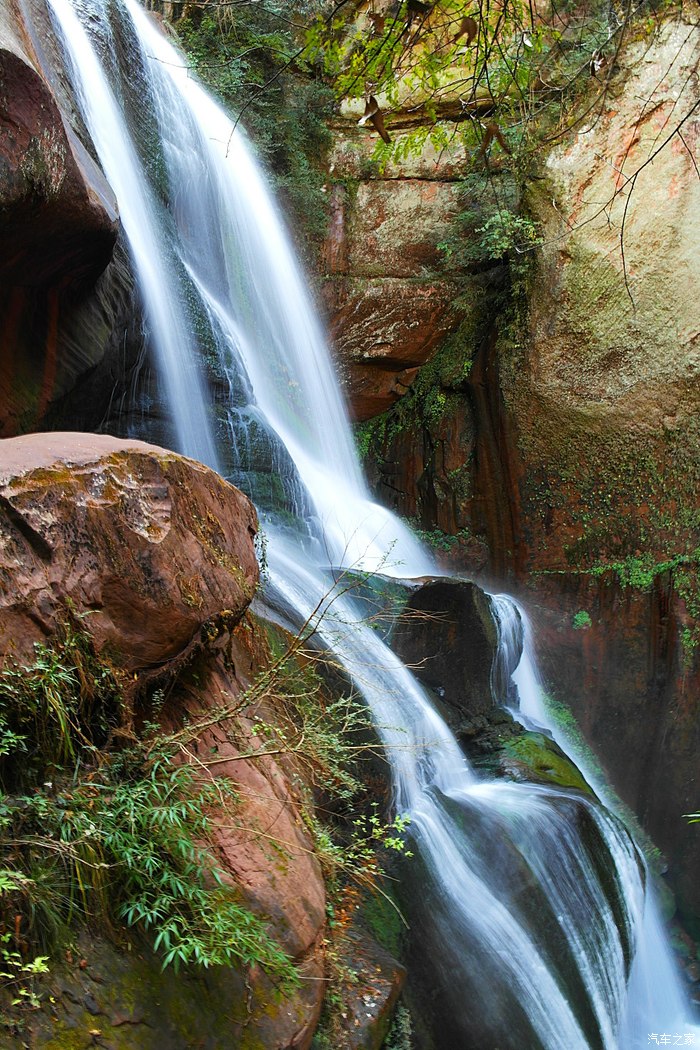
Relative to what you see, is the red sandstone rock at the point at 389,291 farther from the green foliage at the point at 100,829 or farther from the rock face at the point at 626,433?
the green foliage at the point at 100,829

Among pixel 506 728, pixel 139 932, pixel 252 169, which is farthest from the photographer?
pixel 252 169

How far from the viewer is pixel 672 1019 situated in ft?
17.8

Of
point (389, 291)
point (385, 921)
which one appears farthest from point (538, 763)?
point (389, 291)

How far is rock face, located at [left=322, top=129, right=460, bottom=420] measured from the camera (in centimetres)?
958

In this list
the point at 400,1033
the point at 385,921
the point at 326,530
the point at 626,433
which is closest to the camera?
the point at 400,1033

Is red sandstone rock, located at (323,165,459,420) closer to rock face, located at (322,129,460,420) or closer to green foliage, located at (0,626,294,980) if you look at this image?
rock face, located at (322,129,460,420)

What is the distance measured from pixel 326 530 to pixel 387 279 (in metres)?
4.04

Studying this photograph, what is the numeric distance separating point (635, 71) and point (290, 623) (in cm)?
734

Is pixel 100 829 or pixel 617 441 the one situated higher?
pixel 617 441

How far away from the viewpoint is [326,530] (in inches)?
281

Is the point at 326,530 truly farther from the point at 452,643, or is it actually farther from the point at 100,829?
the point at 100,829

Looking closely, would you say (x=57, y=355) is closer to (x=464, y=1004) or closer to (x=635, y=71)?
(x=464, y=1004)

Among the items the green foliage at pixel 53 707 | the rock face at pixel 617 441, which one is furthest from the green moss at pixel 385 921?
the rock face at pixel 617 441

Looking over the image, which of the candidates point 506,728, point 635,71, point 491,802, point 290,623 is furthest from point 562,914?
point 635,71
